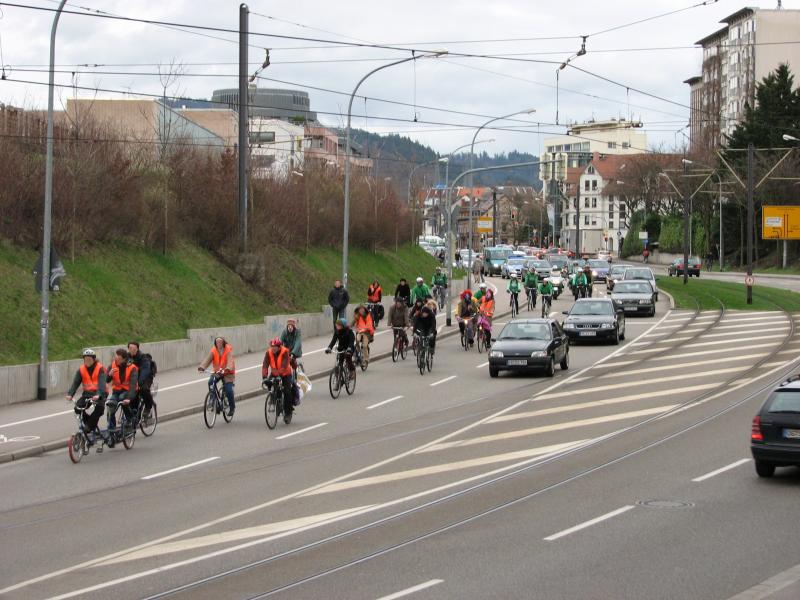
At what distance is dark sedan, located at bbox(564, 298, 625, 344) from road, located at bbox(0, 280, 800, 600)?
10.7m

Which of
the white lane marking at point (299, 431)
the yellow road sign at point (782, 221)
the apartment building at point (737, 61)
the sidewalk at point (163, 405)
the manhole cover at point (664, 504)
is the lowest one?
the white lane marking at point (299, 431)

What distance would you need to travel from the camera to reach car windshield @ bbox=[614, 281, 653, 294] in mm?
47000

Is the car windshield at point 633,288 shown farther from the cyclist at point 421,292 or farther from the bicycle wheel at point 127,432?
the bicycle wheel at point 127,432

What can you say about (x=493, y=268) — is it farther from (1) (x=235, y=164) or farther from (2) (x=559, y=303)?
(1) (x=235, y=164)

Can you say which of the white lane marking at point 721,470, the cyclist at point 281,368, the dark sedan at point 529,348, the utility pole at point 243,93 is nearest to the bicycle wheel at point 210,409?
the cyclist at point 281,368

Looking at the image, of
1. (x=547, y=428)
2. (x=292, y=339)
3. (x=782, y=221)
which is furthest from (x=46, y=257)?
(x=782, y=221)

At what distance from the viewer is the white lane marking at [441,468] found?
588 inches

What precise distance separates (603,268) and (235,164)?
35.3m

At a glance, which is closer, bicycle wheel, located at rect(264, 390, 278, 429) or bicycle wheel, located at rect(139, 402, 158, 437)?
bicycle wheel, located at rect(139, 402, 158, 437)

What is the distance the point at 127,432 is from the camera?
1902 cm

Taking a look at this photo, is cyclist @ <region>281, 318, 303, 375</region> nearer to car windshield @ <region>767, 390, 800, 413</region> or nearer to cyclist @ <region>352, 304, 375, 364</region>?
cyclist @ <region>352, 304, 375, 364</region>

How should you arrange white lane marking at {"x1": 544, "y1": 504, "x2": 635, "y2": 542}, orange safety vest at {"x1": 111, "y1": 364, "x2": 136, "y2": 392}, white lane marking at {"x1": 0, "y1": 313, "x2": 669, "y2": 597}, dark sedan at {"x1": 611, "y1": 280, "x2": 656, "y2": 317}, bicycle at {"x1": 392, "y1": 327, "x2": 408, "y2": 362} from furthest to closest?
dark sedan at {"x1": 611, "y1": 280, "x2": 656, "y2": 317}
bicycle at {"x1": 392, "y1": 327, "x2": 408, "y2": 362}
orange safety vest at {"x1": 111, "y1": 364, "x2": 136, "y2": 392}
white lane marking at {"x1": 544, "y1": 504, "x2": 635, "y2": 542}
white lane marking at {"x1": 0, "y1": 313, "x2": 669, "y2": 597}

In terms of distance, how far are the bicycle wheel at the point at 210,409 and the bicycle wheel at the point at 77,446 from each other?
3405mm

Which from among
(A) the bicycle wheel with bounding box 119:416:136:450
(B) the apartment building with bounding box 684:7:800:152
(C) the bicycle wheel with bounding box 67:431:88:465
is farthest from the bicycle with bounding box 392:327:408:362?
(B) the apartment building with bounding box 684:7:800:152
